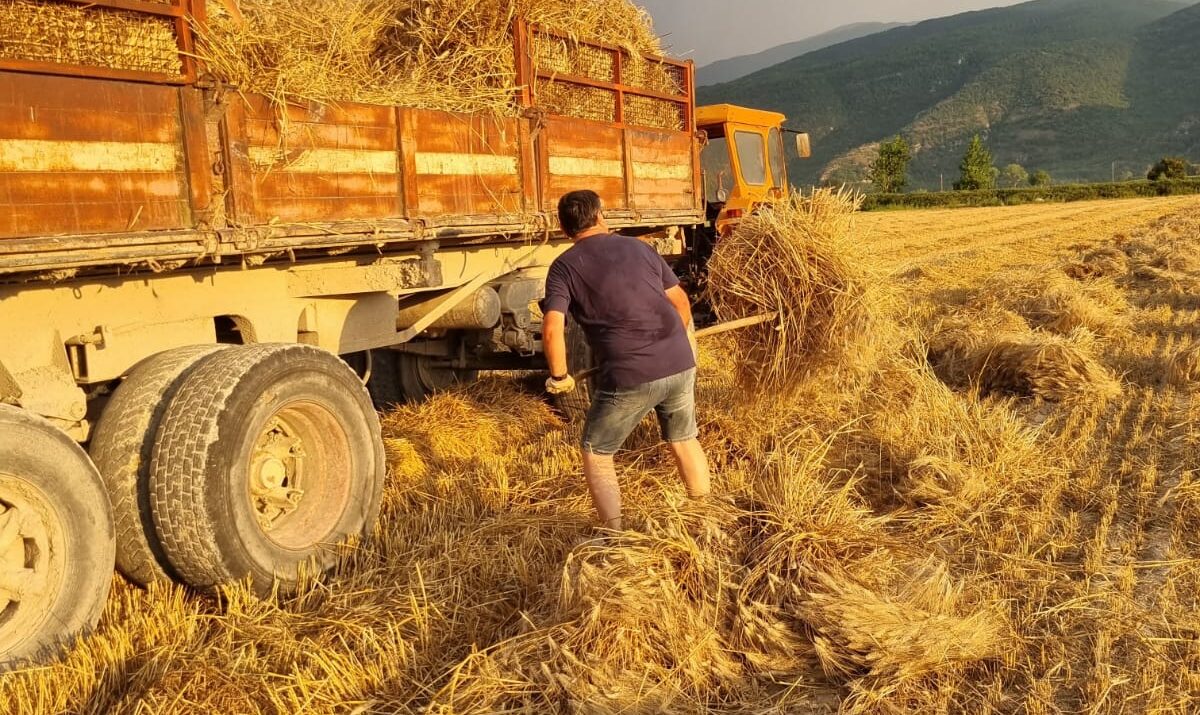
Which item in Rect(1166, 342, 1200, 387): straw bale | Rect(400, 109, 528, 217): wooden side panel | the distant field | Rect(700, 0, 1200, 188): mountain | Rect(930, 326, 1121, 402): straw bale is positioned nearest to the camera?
Rect(400, 109, 528, 217): wooden side panel

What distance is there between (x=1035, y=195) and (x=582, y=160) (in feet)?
161

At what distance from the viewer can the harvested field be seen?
9.80 feet

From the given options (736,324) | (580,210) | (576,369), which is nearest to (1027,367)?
(736,324)

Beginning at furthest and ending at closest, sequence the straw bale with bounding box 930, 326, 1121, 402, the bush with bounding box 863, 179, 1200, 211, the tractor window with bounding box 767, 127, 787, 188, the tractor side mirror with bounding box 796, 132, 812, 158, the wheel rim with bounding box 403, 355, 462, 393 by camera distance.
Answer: the bush with bounding box 863, 179, 1200, 211 → the tractor window with bounding box 767, 127, 787, 188 → the tractor side mirror with bounding box 796, 132, 812, 158 → the wheel rim with bounding box 403, 355, 462, 393 → the straw bale with bounding box 930, 326, 1121, 402

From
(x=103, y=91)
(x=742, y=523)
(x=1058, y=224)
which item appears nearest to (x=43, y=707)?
(x=103, y=91)

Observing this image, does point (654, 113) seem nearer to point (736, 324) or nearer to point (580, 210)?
point (736, 324)

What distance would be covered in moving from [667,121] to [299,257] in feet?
11.6

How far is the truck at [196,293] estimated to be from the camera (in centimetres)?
331

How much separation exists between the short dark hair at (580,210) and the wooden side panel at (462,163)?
108 centimetres

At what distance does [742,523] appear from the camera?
3.76m

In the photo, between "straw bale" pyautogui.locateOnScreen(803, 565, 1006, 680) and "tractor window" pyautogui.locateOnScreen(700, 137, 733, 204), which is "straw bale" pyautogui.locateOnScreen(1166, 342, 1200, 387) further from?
"tractor window" pyautogui.locateOnScreen(700, 137, 733, 204)

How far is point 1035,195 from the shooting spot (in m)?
49.5

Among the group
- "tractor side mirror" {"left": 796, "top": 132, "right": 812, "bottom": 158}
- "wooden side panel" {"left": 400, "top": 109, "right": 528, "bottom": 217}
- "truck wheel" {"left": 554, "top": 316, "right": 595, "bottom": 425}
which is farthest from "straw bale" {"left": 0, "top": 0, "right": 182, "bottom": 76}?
"tractor side mirror" {"left": 796, "top": 132, "right": 812, "bottom": 158}

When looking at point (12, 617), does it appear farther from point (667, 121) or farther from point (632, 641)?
point (667, 121)
